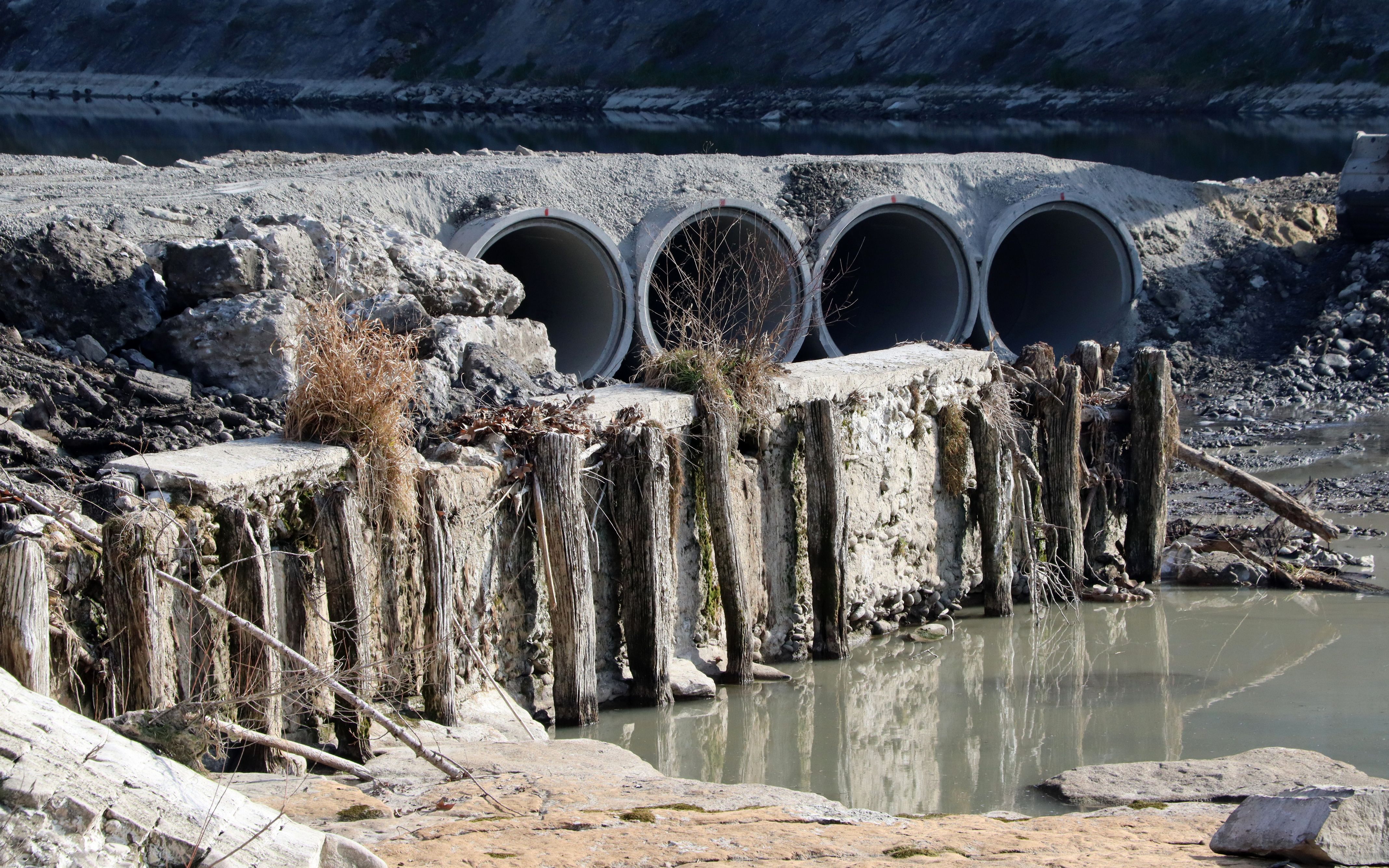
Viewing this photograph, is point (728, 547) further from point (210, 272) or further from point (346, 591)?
point (210, 272)

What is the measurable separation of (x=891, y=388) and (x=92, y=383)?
4.89 meters

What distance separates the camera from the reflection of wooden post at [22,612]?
15.0 ft

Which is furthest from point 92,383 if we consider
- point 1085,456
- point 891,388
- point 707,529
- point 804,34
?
point 804,34

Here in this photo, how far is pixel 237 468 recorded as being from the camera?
19.5 feet

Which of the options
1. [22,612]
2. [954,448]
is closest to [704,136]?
[954,448]

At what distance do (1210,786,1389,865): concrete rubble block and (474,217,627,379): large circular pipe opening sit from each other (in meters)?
10.6

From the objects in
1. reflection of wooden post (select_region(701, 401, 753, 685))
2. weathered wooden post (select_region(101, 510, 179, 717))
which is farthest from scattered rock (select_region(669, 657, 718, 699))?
weathered wooden post (select_region(101, 510, 179, 717))

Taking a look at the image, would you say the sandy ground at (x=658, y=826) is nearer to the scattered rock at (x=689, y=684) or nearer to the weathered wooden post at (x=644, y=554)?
the weathered wooden post at (x=644, y=554)

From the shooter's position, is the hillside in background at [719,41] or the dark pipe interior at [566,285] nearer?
the dark pipe interior at [566,285]

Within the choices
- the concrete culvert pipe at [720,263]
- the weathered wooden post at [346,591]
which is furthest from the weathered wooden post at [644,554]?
the concrete culvert pipe at [720,263]

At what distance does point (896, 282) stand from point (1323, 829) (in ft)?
51.5

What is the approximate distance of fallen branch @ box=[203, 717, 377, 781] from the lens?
16.2 feet

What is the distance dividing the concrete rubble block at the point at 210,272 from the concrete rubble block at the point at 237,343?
389mm

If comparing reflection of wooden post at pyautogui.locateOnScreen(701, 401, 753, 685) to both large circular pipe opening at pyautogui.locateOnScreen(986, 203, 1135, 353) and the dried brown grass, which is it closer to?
the dried brown grass
